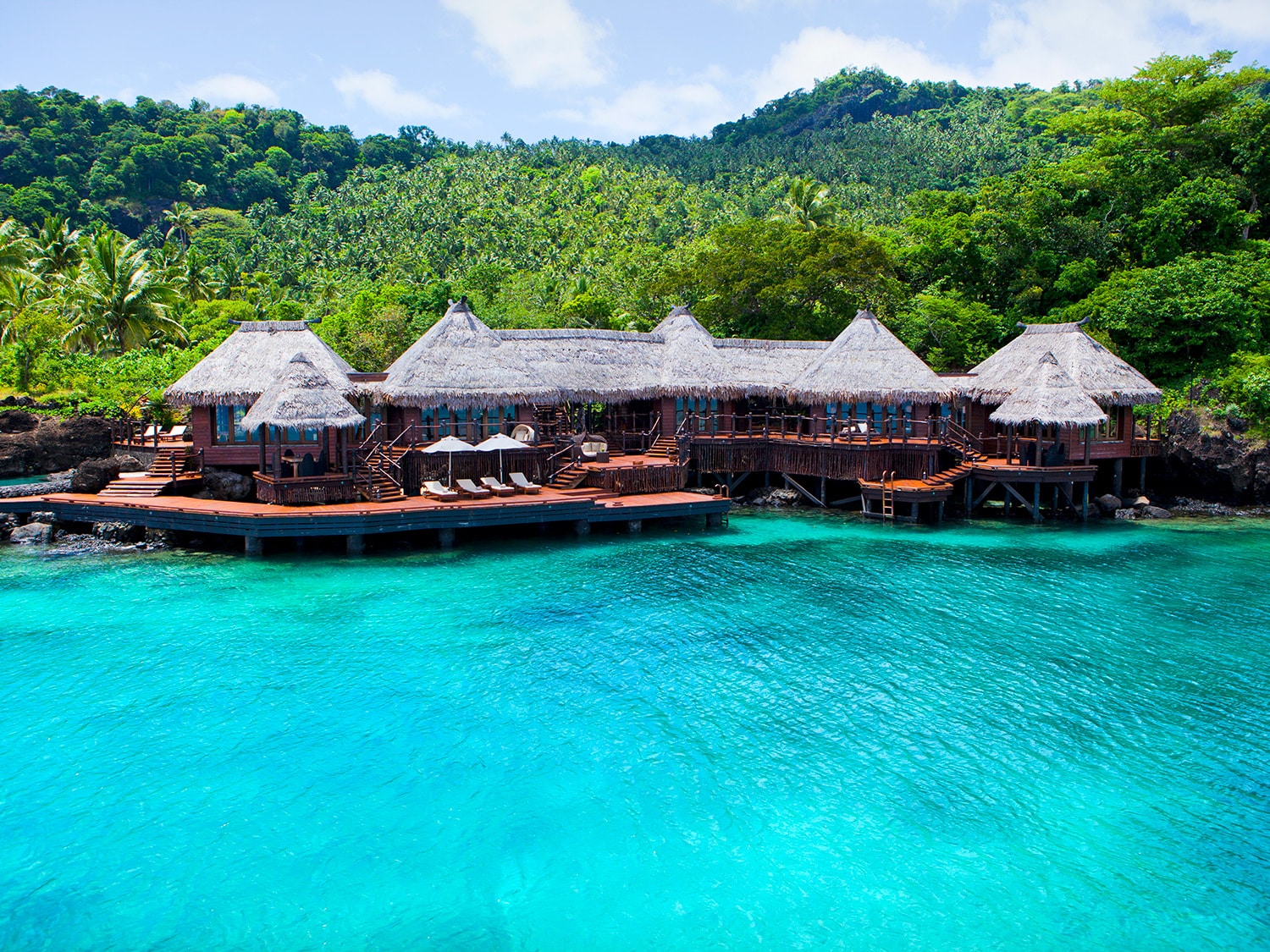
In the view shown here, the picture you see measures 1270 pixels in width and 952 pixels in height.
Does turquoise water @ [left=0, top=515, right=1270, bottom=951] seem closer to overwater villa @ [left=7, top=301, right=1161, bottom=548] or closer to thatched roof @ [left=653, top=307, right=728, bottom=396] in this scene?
overwater villa @ [left=7, top=301, right=1161, bottom=548]

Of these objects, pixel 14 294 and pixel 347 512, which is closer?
pixel 347 512

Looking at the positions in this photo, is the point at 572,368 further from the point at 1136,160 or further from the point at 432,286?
the point at 1136,160

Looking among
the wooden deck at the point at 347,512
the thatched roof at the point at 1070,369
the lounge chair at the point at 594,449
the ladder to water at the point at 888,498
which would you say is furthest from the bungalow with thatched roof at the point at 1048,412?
the lounge chair at the point at 594,449

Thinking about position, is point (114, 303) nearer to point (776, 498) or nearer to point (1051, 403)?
point (776, 498)

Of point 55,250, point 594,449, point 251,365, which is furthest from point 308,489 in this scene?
point 55,250

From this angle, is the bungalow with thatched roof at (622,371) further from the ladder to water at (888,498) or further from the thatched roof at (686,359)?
the ladder to water at (888,498)

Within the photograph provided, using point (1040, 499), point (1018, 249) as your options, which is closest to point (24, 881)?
point (1040, 499)

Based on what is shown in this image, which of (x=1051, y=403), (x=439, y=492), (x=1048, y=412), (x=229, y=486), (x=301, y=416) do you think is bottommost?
(x=439, y=492)
